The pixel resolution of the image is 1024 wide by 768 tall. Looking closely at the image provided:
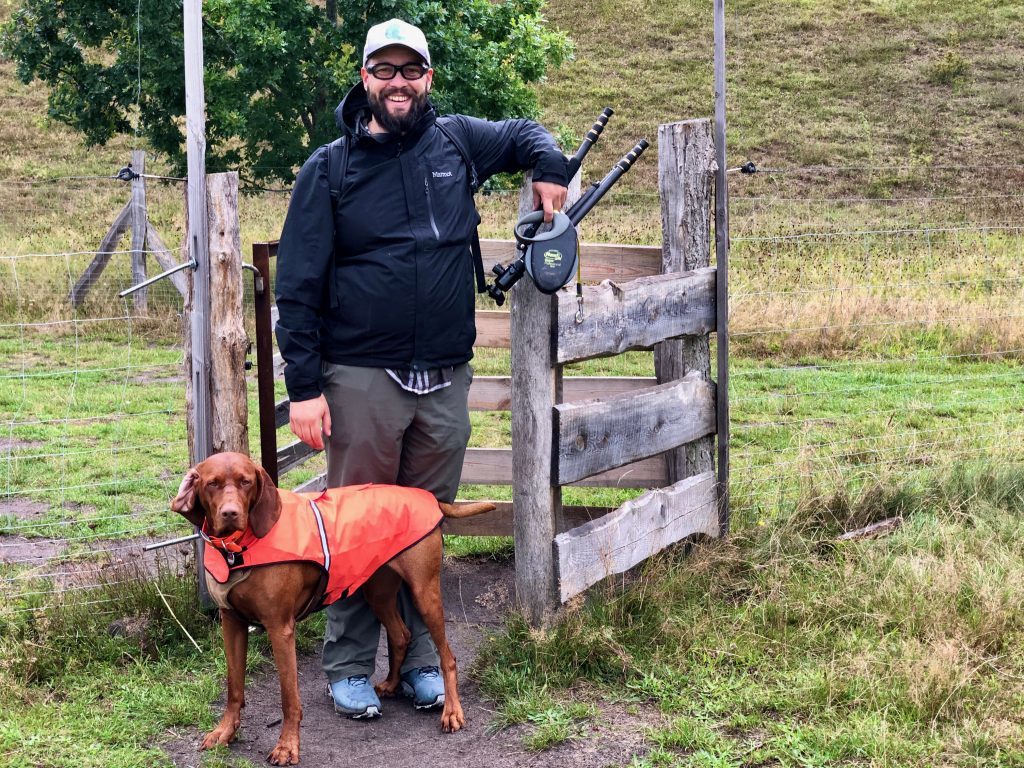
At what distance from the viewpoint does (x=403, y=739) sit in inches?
146

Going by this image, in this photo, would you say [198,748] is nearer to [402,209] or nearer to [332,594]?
[332,594]

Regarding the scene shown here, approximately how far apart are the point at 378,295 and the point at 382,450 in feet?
1.88

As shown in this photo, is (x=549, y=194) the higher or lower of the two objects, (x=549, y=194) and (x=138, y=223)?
the lower

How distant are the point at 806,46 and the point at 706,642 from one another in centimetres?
3134

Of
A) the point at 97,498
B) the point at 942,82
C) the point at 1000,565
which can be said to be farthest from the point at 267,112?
the point at 942,82

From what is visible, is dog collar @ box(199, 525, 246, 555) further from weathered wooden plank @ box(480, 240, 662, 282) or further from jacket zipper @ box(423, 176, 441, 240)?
weathered wooden plank @ box(480, 240, 662, 282)

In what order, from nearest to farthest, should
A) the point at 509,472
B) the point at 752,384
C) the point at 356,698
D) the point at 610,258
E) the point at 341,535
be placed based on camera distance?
the point at 341,535 → the point at 356,698 → the point at 610,258 → the point at 509,472 → the point at 752,384

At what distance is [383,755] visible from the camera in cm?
359

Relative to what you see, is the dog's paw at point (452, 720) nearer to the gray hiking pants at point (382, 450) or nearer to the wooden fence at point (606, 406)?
the gray hiking pants at point (382, 450)

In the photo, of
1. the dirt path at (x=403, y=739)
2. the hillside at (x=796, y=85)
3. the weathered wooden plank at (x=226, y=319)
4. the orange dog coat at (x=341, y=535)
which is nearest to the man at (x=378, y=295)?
the dirt path at (x=403, y=739)

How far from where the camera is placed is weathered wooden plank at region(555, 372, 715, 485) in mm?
4102

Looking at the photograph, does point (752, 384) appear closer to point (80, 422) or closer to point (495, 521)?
point (495, 521)

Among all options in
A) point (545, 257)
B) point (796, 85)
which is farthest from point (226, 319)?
point (796, 85)

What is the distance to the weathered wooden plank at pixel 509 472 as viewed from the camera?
5.20 meters
